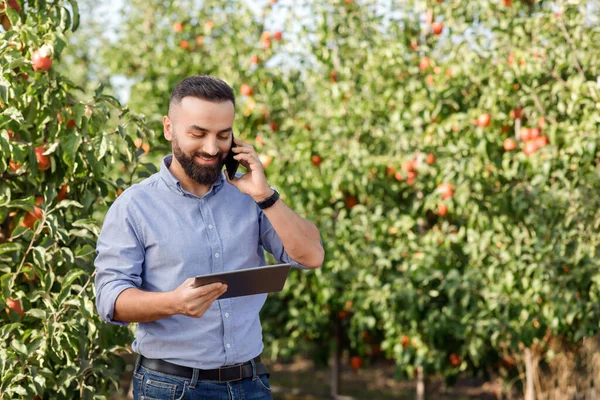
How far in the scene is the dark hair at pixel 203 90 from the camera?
197cm

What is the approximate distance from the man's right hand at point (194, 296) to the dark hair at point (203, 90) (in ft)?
1.47

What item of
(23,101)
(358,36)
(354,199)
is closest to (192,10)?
(358,36)

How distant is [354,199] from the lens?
18.5 ft

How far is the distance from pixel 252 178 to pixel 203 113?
195mm

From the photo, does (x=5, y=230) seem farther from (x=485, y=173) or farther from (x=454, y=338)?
(x=454, y=338)

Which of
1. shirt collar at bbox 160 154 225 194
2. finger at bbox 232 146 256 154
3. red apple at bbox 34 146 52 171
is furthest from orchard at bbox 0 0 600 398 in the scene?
finger at bbox 232 146 256 154

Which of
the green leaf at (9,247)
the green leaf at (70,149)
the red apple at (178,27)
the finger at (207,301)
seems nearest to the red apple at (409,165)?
the red apple at (178,27)

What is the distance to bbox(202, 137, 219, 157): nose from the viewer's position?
197 cm

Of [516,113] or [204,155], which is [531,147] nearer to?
[516,113]

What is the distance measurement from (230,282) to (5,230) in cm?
150

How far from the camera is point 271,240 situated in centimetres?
215

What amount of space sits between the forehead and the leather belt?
564mm

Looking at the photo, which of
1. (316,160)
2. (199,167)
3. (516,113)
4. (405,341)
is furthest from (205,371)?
(316,160)

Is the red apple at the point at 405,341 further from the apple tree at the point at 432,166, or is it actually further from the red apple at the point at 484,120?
the red apple at the point at 484,120
